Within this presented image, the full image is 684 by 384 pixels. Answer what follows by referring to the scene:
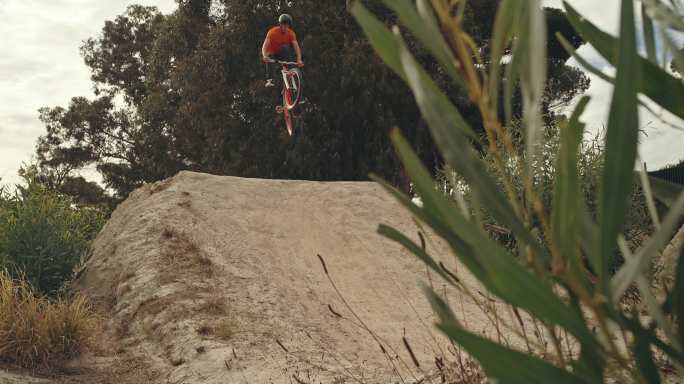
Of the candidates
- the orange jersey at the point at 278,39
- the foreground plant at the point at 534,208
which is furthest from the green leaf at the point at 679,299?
the orange jersey at the point at 278,39

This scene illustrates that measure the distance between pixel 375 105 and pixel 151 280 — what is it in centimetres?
1103

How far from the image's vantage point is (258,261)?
30.5 feet

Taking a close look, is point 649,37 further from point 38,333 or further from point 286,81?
point 286,81

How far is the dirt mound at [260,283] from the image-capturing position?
21.3 ft

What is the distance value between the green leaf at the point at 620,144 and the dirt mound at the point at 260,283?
4375 millimetres

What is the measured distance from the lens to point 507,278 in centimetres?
67

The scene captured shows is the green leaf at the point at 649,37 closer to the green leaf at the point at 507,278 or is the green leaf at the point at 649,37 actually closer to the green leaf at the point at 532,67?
the green leaf at the point at 532,67

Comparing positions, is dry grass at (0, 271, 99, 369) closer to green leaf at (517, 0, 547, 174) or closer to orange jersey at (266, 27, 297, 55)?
green leaf at (517, 0, 547, 174)

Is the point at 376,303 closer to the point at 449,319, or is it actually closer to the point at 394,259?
the point at 394,259

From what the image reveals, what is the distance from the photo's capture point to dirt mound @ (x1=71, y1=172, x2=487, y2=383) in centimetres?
650

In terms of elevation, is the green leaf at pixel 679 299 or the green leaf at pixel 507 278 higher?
the green leaf at pixel 507 278

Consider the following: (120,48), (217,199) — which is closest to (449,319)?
(217,199)

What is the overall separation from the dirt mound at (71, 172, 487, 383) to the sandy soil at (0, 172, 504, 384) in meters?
0.02

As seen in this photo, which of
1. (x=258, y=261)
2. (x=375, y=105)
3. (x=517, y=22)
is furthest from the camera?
(x=375, y=105)
